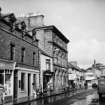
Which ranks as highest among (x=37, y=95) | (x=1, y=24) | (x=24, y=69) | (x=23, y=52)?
(x=1, y=24)

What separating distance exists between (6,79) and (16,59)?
3114mm

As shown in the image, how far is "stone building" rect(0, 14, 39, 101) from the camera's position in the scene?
23047 mm

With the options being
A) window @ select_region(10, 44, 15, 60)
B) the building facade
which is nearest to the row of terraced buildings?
window @ select_region(10, 44, 15, 60)

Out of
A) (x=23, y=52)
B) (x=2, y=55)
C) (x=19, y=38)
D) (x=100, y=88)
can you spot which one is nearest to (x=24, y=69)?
(x=23, y=52)

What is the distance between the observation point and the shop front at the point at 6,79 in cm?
2216

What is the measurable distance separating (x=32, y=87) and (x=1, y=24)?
12116 millimetres

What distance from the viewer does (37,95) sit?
30875 millimetres

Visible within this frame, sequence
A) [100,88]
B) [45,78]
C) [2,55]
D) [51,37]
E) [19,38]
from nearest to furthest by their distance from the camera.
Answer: [2,55] < [100,88] < [19,38] < [45,78] < [51,37]

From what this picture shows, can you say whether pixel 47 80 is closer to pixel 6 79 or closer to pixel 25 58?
pixel 25 58

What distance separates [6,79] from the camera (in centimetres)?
2391

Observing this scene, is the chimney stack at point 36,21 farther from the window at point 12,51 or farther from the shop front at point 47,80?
the window at point 12,51

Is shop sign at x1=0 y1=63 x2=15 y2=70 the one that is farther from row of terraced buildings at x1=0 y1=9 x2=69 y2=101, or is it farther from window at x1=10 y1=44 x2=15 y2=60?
window at x1=10 y1=44 x2=15 y2=60

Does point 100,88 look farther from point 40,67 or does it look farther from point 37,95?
point 40,67

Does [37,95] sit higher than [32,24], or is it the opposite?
[32,24]
